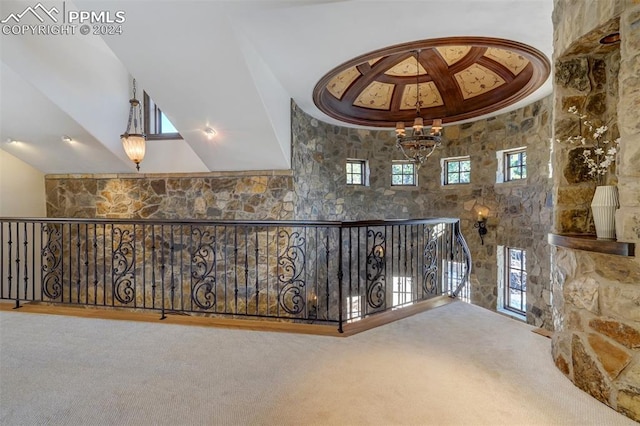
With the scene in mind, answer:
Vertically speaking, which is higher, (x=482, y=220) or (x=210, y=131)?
(x=210, y=131)

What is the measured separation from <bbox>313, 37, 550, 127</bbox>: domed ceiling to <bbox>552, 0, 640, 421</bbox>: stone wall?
1.33 meters

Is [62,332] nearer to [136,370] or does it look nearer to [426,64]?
[136,370]

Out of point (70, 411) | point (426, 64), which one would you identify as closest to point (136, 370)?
point (70, 411)

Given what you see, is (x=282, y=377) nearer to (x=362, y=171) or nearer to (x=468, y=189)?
(x=362, y=171)

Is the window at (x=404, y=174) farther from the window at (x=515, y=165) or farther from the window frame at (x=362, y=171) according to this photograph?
the window at (x=515, y=165)

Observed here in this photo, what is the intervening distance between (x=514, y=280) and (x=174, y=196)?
6.14 m

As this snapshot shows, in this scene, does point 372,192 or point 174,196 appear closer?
point 174,196

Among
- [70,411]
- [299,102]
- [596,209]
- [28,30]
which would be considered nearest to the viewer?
[70,411]

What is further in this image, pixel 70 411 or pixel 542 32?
pixel 542 32

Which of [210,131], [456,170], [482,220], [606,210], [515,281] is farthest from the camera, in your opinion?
[456,170]

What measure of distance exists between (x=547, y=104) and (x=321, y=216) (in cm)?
394

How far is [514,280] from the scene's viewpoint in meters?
5.43

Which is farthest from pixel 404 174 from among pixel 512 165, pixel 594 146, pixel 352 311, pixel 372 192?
pixel 594 146

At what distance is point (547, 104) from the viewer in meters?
4.57
